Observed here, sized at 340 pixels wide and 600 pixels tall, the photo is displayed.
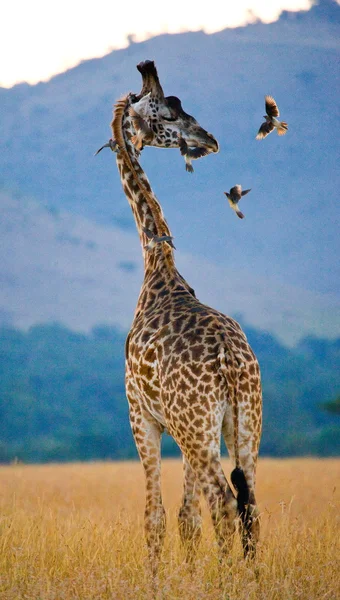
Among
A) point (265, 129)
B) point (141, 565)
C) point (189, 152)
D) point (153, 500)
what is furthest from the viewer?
point (265, 129)

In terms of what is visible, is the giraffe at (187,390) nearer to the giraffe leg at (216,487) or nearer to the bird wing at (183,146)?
the giraffe leg at (216,487)

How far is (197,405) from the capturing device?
686 centimetres

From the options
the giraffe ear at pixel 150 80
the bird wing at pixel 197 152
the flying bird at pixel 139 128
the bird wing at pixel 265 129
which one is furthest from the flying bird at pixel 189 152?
the bird wing at pixel 265 129

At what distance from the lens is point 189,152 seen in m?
8.94

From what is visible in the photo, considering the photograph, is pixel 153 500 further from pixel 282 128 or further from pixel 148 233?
pixel 282 128

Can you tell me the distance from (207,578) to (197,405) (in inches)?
52.1

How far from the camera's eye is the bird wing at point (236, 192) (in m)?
8.62

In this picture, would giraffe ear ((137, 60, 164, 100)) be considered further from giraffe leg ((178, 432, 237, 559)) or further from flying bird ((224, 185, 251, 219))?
giraffe leg ((178, 432, 237, 559))

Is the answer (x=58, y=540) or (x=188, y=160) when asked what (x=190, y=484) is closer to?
(x=58, y=540)

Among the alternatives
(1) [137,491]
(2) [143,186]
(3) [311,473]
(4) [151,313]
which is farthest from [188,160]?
(3) [311,473]

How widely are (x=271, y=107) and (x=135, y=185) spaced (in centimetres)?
169

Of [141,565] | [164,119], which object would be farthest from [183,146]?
[141,565]

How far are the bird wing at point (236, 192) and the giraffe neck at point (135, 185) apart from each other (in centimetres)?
71

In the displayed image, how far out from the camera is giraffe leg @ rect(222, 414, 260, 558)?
22.6 ft
